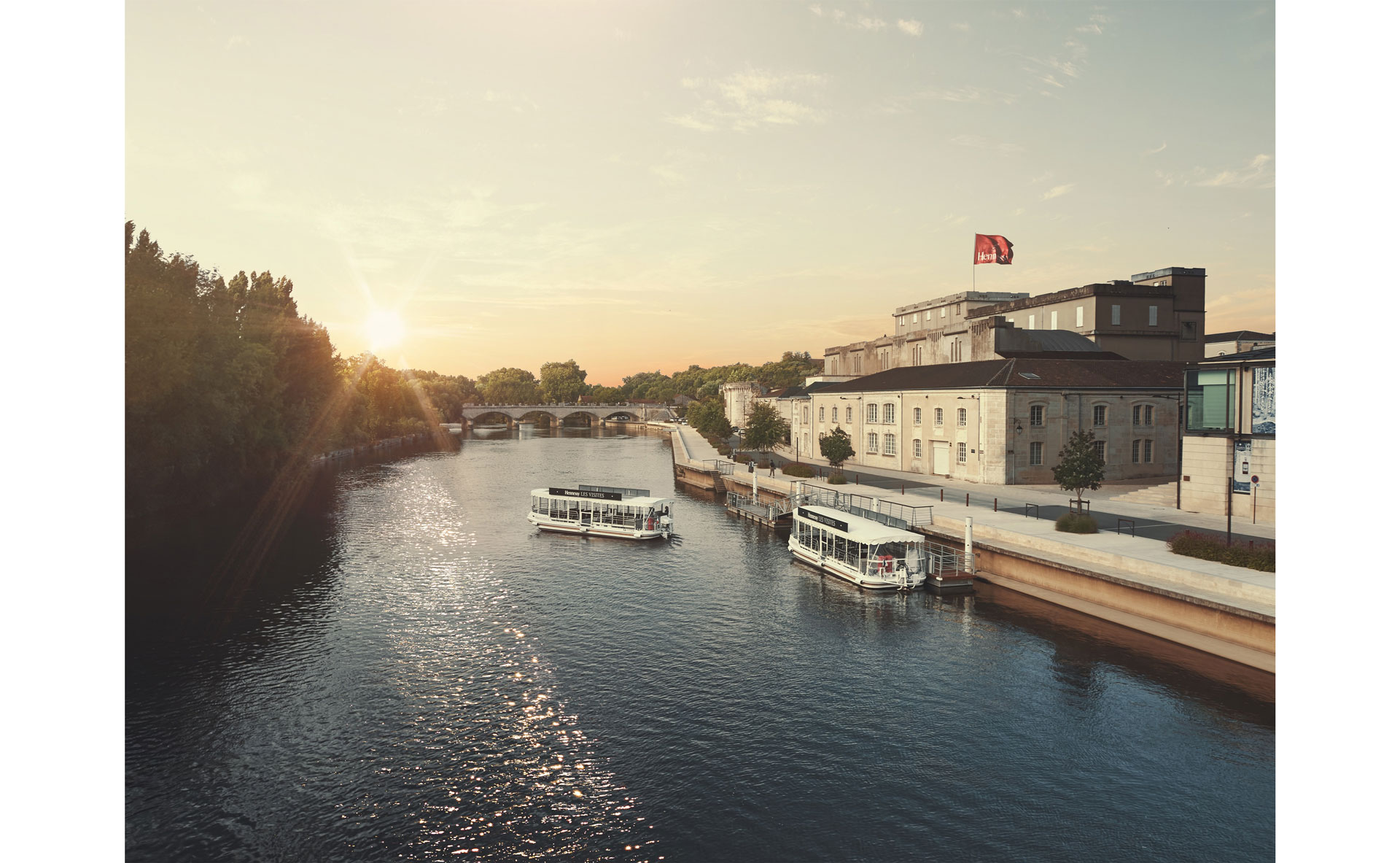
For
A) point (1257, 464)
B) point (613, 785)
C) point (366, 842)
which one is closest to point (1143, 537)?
point (1257, 464)

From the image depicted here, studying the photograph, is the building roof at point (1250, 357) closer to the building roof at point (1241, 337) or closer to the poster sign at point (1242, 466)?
the poster sign at point (1242, 466)

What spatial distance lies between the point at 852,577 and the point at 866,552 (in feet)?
5.46

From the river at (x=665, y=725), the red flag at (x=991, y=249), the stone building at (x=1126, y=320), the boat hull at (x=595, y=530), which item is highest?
the red flag at (x=991, y=249)

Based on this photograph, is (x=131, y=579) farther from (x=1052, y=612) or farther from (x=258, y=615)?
(x=1052, y=612)

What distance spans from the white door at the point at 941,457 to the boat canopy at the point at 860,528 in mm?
25028

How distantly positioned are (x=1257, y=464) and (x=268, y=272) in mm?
123819

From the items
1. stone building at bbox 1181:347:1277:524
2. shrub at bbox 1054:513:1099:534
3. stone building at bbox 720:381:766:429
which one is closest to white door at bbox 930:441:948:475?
stone building at bbox 1181:347:1277:524

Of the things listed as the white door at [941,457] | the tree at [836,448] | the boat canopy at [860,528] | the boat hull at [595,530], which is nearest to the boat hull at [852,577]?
the boat canopy at [860,528]

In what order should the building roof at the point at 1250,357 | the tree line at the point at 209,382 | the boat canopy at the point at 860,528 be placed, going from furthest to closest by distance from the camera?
the tree line at the point at 209,382 → the building roof at the point at 1250,357 → the boat canopy at the point at 860,528

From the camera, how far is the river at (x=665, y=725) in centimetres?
2117

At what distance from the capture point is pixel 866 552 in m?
46.8

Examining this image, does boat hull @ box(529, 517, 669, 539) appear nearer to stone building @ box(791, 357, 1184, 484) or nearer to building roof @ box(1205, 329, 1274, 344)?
stone building @ box(791, 357, 1184, 484)

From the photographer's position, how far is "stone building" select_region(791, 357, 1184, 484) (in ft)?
233

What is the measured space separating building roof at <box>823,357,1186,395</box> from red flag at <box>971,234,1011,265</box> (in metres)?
30.5
